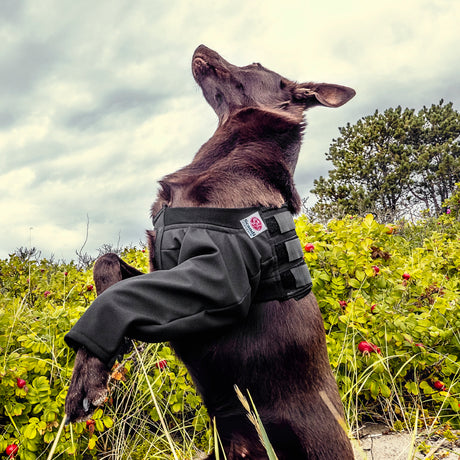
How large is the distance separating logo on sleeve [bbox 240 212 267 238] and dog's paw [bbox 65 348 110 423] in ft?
2.05

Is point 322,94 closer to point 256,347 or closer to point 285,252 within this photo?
point 285,252

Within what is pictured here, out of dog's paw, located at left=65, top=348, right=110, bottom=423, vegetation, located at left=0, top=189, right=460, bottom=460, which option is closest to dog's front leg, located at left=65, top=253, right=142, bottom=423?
dog's paw, located at left=65, top=348, right=110, bottom=423

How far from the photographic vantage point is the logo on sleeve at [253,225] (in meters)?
1.35

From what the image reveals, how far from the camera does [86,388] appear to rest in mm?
1070

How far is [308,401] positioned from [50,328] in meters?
1.98

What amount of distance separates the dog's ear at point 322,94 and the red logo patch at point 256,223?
80 centimetres

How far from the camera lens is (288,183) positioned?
1.66 m

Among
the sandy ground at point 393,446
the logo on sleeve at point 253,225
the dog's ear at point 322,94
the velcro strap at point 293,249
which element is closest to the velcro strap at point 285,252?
the velcro strap at point 293,249

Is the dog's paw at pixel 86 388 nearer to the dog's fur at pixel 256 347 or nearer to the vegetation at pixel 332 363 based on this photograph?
the dog's fur at pixel 256 347

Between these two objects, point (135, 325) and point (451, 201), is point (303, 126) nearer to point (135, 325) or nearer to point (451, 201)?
point (135, 325)

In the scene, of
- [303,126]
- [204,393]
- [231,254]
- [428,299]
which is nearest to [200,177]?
[231,254]

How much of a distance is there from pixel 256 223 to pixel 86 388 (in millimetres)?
743

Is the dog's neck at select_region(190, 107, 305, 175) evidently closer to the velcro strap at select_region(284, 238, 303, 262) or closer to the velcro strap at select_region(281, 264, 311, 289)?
the velcro strap at select_region(284, 238, 303, 262)

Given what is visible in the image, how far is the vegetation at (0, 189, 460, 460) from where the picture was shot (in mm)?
2375
